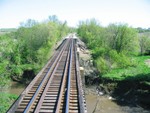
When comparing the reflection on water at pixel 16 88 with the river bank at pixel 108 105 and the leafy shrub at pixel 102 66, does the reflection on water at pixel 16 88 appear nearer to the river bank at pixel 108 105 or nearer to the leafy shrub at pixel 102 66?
the river bank at pixel 108 105

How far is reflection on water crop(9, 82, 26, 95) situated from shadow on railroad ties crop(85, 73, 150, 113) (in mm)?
9168

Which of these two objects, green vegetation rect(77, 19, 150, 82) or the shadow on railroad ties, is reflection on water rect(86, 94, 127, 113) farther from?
green vegetation rect(77, 19, 150, 82)

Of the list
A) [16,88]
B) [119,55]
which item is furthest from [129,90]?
[16,88]

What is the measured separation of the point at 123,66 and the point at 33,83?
23.7 m

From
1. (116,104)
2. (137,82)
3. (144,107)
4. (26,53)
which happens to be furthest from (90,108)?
(26,53)

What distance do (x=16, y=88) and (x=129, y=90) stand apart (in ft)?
50.9

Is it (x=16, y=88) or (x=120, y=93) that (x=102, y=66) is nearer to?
(x=120, y=93)

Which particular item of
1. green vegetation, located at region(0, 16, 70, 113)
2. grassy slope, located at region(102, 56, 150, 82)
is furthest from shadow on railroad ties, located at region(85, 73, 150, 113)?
green vegetation, located at region(0, 16, 70, 113)

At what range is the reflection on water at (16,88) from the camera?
31531mm

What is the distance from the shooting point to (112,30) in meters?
47.2

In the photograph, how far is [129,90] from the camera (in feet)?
93.1

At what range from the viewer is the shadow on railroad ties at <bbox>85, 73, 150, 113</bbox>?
2555 centimetres

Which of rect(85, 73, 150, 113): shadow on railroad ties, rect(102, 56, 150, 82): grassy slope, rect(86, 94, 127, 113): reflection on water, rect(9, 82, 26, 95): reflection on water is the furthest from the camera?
rect(9, 82, 26, 95): reflection on water

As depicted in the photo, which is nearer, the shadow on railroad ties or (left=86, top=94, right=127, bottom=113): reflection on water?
(left=86, top=94, right=127, bottom=113): reflection on water
